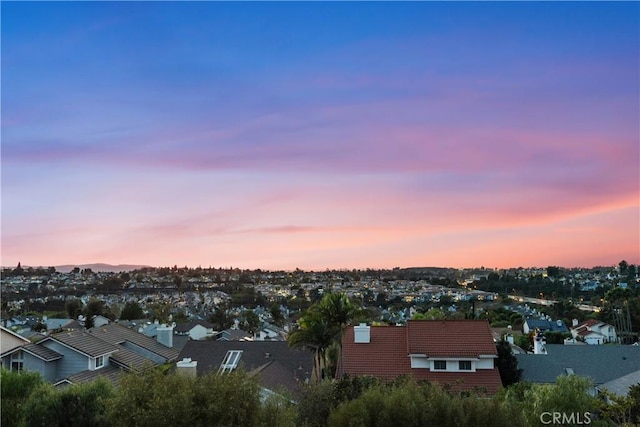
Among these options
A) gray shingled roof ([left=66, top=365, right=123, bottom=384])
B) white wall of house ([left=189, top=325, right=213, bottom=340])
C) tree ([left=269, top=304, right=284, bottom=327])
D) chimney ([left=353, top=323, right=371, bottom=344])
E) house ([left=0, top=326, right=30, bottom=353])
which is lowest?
tree ([left=269, top=304, right=284, bottom=327])

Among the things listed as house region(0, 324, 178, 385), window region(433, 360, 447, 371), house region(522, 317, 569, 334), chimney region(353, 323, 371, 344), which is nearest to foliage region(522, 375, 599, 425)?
window region(433, 360, 447, 371)

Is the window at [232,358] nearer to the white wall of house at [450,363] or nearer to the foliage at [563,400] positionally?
the white wall of house at [450,363]

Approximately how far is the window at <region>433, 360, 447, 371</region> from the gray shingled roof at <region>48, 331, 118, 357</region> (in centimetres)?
1773

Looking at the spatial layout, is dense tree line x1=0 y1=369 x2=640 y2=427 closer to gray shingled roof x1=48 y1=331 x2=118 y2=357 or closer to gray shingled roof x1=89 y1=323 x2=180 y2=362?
gray shingled roof x1=48 y1=331 x2=118 y2=357

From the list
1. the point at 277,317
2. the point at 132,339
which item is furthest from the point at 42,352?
the point at 277,317

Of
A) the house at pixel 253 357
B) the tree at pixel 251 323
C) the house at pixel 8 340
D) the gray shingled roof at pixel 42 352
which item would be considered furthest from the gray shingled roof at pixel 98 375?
the tree at pixel 251 323

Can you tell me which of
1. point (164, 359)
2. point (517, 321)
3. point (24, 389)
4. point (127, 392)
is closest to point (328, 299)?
point (164, 359)

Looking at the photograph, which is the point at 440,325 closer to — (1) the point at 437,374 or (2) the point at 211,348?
(1) the point at 437,374

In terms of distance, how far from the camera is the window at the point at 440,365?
3008 centimetres

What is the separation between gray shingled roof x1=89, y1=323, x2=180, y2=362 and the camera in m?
39.8

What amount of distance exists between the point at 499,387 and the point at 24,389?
20.4m

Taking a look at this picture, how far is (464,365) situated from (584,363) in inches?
522

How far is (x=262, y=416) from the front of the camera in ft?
54.2

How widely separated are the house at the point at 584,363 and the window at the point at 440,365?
9.06 metres
